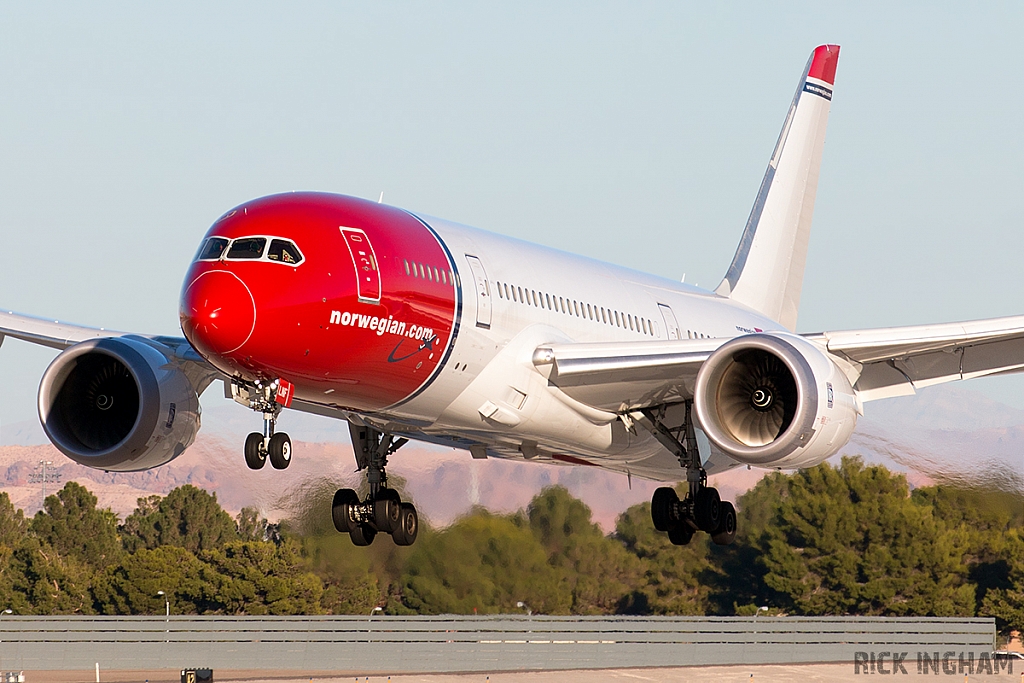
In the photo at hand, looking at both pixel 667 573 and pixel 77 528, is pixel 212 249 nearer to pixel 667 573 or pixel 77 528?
pixel 667 573

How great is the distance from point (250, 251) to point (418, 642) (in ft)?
147

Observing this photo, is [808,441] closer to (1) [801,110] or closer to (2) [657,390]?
(2) [657,390]

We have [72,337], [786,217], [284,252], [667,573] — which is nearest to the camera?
[284,252]

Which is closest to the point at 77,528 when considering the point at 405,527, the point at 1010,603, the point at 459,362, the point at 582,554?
the point at 582,554

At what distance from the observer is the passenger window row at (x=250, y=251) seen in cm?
1878

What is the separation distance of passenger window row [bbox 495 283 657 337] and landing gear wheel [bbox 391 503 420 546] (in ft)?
17.1

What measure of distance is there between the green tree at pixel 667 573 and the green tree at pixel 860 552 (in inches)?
163

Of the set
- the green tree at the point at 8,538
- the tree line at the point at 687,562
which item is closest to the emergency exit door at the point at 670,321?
the tree line at the point at 687,562

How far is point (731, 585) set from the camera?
7944 centimetres

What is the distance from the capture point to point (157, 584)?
3091 inches

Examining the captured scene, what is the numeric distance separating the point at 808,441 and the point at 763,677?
43128mm

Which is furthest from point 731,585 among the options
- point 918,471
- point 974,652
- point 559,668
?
point 918,471

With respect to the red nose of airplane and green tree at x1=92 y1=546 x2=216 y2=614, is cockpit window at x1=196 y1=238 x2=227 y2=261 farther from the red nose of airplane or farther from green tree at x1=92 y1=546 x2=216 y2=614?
green tree at x1=92 y1=546 x2=216 y2=614

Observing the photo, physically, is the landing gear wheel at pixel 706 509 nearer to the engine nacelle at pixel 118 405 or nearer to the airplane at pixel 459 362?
the airplane at pixel 459 362
